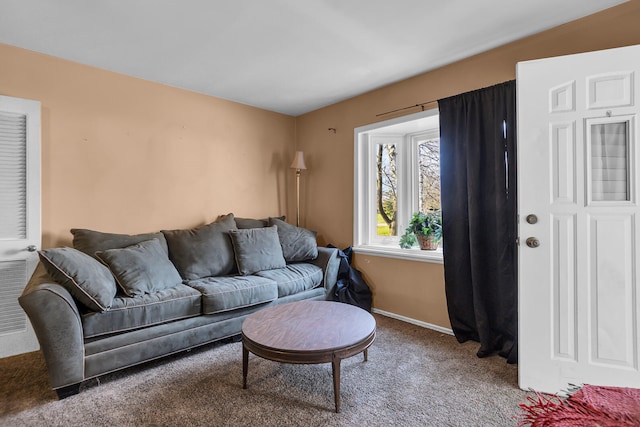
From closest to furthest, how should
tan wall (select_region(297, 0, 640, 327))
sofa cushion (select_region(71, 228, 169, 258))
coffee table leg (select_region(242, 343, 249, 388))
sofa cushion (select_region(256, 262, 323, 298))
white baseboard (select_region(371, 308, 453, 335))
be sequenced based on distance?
coffee table leg (select_region(242, 343, 249, 388)), tan wall (select_region(297, 0, 640, 327)), sofa cushion (select_region(71, 228, 169, 258)), white baseboard (select_region(371, 308, 453, 335)), sofa cushion (select_region(256, 262, 323, 298))

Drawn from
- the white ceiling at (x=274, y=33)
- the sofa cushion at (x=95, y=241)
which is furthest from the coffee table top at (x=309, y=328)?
the white ceiling at (x=274, y=33)

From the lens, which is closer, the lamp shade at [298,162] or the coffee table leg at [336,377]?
the coffee table leg at [336,377]

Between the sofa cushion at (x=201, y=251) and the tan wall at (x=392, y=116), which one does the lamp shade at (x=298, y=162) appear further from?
the sofa cushion at (x=201, y=251)

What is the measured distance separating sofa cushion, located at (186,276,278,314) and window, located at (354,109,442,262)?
126 cm

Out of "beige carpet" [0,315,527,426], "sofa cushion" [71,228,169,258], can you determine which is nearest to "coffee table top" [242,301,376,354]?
"beige carpet" [0,315,527,426]

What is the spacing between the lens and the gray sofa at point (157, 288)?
190 cm

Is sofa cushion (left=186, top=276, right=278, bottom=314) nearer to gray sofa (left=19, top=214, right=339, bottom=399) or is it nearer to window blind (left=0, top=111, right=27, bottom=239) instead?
gray sofa (left=19, top=214, right=339, bottom=399)

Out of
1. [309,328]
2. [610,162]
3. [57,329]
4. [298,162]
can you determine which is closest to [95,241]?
[57,329]

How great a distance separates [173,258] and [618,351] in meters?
3.21

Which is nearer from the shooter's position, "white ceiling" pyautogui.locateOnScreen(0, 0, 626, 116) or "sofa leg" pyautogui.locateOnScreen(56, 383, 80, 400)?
"sofa leg" pyautogui.locateOnScreen(56, 383, 80, 400)

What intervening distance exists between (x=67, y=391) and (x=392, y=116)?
334 centimetres

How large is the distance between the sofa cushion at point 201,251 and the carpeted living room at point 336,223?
28mm

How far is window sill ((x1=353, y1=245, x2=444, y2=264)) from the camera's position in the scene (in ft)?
9.89

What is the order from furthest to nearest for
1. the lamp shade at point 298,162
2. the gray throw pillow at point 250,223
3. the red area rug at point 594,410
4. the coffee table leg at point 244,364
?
the lamp shade at point 298,162
the gray throw pillow at point 250,223
the coffee table leg at point 244,364
the red area rug at point 594,410
